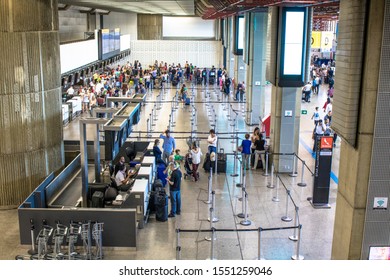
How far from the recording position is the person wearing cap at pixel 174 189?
479 inches

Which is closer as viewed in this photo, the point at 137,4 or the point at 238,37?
the point at 137,4

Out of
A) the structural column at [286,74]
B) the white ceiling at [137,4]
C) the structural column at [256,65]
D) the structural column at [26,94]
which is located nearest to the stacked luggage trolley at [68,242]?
the structural column at [26,94]

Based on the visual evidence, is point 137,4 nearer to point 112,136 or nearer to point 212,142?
point 212,142

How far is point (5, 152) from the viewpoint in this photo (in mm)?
13195

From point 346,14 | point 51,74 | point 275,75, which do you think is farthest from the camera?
point 275,75

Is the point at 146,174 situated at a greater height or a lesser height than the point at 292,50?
lesser

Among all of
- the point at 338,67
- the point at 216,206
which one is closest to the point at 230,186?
the point at 216,206

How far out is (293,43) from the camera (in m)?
15.9

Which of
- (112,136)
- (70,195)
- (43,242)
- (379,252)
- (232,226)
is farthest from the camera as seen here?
(70,195)

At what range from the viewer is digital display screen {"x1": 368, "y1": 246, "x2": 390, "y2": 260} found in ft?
27.7

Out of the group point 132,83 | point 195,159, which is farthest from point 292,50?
point 132,83

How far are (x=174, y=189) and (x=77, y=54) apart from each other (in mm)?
17754

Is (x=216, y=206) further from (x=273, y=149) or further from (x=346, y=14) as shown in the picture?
(x=346, y=14)

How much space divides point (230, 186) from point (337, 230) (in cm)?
600
